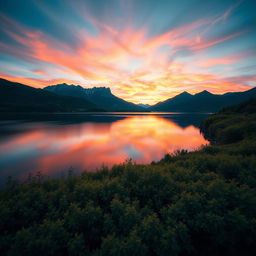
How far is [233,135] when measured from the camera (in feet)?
56.4

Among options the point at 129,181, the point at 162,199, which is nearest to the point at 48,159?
the point at 129,181

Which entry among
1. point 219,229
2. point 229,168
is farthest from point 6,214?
point 229,168

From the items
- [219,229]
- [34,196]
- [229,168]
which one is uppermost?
[229,168]

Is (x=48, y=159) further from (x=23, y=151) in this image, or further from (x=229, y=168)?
(x=229, y=168)

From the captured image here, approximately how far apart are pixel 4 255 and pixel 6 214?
1187 mm

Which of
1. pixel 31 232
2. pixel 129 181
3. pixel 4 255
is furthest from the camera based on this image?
pixel 129 181

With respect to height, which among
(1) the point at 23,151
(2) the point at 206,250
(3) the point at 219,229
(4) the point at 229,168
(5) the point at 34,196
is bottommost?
(1) the point at 23,151

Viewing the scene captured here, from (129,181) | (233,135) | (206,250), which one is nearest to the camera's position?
(206,250)

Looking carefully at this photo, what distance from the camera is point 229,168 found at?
6.78 metres

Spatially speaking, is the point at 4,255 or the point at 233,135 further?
the point at 233,135

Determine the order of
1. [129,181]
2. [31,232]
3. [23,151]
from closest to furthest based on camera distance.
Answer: [31,232]
[129,181]
[23,151]

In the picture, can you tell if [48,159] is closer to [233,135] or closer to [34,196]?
[34,196]

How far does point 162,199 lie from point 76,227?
311 centimetres

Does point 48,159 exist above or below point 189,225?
below
